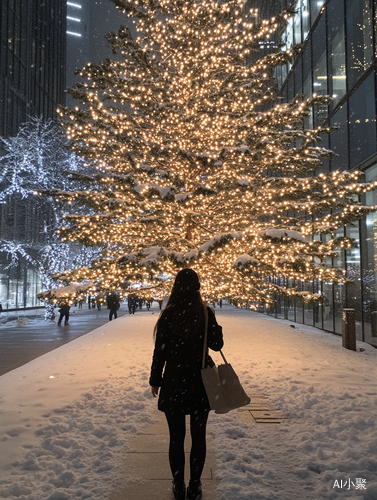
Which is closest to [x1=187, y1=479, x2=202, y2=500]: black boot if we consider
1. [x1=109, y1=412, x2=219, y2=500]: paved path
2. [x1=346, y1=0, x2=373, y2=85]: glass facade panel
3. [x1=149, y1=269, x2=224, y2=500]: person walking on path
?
[x1=149, y1=269, x2=224, y2=500]: person walking on path

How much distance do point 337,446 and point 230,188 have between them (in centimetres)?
787

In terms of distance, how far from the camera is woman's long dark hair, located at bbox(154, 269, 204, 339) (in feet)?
11.3

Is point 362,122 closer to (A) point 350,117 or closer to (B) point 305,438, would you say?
(A) point 350,117

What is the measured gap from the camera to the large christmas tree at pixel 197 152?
10.5 metres

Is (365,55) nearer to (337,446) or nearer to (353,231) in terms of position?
(353,231)

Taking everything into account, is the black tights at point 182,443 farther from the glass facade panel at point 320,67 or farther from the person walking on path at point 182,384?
the glass facade panel at point 320,67

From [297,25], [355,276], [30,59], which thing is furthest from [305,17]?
[30,59]

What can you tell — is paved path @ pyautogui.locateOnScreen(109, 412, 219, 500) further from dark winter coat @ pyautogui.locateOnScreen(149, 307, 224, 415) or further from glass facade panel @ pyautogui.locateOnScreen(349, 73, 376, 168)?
glass facade panel @ pyautogui.locateOnScreen(349, 73, 376, 168)

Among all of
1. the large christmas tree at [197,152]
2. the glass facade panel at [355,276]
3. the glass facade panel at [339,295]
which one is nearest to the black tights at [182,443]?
the large christmas tree at [197,152]

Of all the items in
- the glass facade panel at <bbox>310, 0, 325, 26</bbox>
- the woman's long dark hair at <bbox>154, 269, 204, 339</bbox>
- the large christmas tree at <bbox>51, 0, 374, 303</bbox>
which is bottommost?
the woman's long dark hair at <bbox>154, 269, 204, 339</bbox>

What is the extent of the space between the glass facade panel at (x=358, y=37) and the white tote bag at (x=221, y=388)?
12.9 metres

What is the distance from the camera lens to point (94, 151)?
1165 centimetres

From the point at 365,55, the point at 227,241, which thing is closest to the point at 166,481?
the point at 227,241

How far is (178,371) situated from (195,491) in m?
1.02
